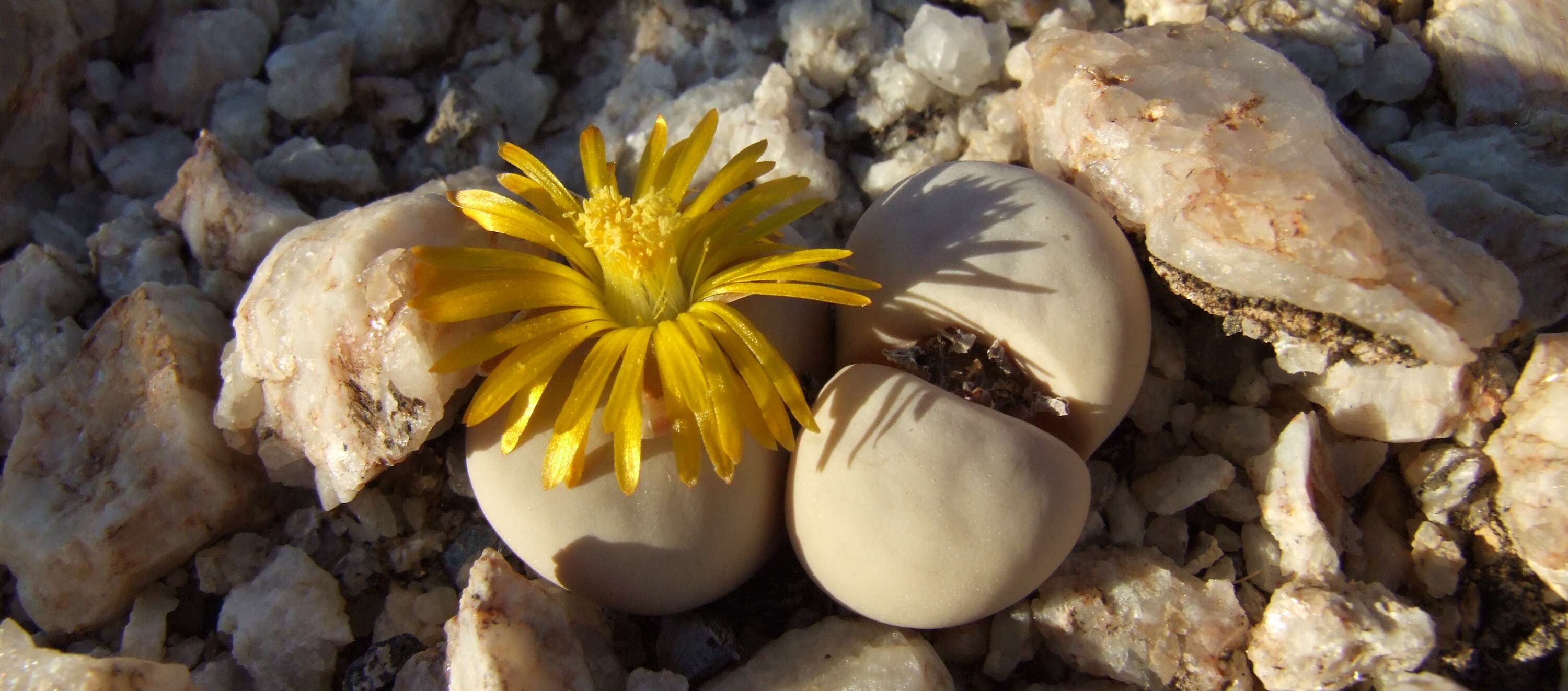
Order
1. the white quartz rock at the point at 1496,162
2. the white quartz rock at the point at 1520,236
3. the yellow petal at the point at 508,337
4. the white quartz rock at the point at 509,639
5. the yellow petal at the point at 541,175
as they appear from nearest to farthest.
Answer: the white quartz rock at the point at 509,639 < the yellow petal at the point at 508,337 < the white quartz rock at the point at 1520,236 < the yellow petal at the point at 541,175 < the white quartz rock at the point at 1496,162

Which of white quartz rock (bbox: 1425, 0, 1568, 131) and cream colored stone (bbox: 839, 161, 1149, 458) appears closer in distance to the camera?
cream colored stone (bbox: 839, 161, 1149, 458)

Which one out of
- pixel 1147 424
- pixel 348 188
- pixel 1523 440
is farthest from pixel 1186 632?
pixel 348 188

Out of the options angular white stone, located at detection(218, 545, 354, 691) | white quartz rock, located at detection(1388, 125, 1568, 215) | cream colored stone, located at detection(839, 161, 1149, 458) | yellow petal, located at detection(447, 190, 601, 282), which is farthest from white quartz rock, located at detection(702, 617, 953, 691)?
white quartz rock, located at detection(1388, 125, 1568, 215)

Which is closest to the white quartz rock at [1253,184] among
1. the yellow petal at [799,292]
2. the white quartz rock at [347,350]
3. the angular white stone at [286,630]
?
the yellow petal at [799,292]

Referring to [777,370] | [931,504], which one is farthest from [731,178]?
[931,504]

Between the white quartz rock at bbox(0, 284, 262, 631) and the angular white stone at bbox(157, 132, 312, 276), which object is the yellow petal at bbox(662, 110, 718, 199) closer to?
the angular white stone at bbox(157, 132, 312, 276)

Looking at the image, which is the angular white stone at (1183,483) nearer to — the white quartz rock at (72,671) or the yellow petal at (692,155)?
the yellow petal at (692,155)

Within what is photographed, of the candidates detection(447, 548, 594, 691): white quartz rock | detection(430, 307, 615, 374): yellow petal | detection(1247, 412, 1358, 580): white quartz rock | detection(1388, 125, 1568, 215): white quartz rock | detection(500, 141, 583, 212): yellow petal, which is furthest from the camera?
detection(1388, 125, 1568, 215): white quartz rock
